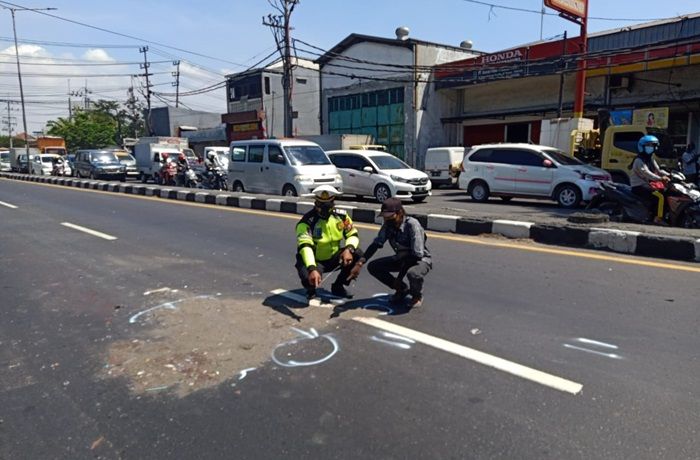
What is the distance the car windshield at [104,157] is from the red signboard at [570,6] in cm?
2231

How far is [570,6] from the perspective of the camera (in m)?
16.7

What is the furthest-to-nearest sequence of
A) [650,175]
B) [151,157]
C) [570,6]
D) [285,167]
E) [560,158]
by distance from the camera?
[151,157] < [570,6] < [285,167] < [560,158] < [650,175]

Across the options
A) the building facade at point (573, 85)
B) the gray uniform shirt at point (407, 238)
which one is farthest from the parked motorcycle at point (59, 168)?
the gray uniform shirt at point (407, 238)

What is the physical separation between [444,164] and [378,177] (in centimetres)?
708

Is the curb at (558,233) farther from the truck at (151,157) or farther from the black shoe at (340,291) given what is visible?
the truck at (151,157)

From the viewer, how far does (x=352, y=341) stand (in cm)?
375

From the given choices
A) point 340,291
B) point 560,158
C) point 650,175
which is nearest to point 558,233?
point 650,175

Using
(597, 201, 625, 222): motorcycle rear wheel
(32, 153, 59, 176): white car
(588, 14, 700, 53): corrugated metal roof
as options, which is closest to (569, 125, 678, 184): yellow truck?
(597, 201, 625, 222): motorcycle rear wheel

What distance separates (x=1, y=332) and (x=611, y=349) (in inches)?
181

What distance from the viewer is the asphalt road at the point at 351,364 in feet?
8.25

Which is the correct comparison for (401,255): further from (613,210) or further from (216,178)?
(216,178)

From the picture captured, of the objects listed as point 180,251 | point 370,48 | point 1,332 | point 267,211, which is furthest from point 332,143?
point 1,332

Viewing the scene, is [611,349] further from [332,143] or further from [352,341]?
[332,143]

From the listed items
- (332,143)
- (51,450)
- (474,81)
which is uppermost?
(474,81)
